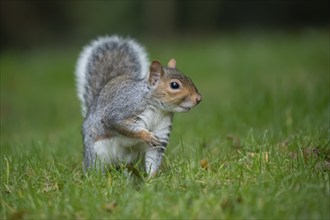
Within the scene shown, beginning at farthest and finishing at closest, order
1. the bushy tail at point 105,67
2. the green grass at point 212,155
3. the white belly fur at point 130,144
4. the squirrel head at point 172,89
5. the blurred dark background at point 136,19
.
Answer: the blurred dark background at point 136,19 < the bushy tail at point 105,67 < the white belly fur at point 130,144 < the squirrel head at point 172,89 < the green grass at point 212,155

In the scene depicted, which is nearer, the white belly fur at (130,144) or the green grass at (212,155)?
the green grass at (212,155)

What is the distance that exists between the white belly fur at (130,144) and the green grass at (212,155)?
0.18 metres

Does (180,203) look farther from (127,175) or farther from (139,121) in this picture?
(139,121)

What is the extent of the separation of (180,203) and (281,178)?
1.87ft

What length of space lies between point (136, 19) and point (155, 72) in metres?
10.9

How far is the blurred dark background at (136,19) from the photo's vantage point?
45.2 ft

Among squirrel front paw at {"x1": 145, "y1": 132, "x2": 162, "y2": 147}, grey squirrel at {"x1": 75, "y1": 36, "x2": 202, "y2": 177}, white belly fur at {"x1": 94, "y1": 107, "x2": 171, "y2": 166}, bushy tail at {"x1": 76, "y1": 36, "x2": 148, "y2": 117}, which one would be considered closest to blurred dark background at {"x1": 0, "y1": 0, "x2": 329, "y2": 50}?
bushy tail at {"x1": 76, "y1": 36, "x2": 148, "y2": 117}

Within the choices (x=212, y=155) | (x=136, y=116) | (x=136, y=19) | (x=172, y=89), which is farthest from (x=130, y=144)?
(x=136, y=19)

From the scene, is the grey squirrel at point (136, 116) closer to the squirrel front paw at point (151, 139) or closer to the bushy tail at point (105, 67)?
the squirrel front paw at point (151, 139)

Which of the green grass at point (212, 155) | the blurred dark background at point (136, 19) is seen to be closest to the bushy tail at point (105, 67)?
the green grass at point (212, 155)

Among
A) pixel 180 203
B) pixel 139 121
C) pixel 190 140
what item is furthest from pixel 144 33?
pixel 180 203

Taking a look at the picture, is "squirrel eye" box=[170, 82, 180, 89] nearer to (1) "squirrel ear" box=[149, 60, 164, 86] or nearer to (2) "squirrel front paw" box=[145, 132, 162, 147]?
(1) "squirrel ear" box=[149, 60, 164, 86]

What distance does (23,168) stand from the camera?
11.9 ft

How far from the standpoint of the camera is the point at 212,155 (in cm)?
380
